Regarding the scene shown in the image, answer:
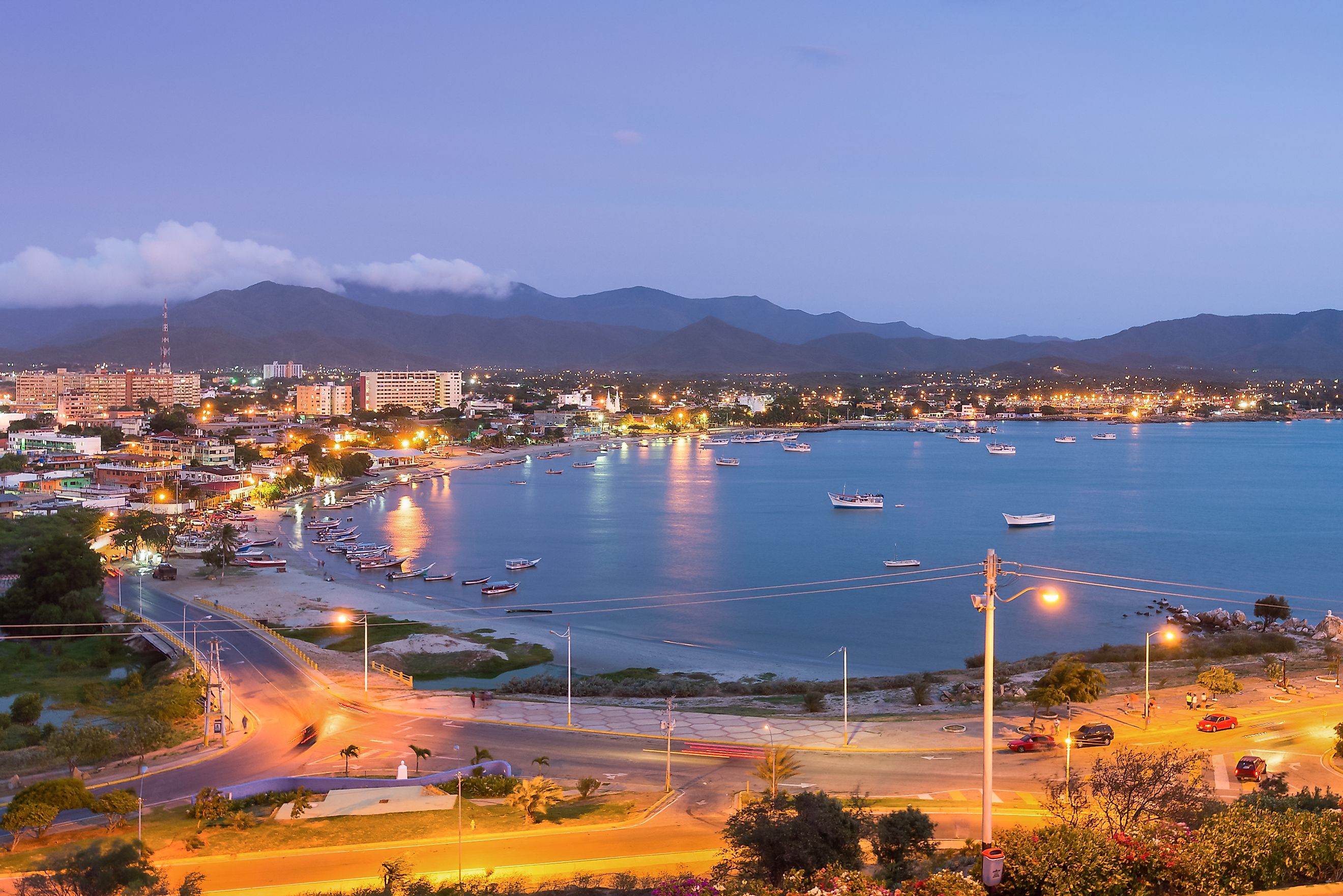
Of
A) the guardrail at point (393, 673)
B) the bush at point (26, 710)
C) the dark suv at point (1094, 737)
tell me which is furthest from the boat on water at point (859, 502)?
the bush at point (26, 710)

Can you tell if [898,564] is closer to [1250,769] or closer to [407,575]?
[407,575]

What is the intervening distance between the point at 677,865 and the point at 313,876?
112 inches

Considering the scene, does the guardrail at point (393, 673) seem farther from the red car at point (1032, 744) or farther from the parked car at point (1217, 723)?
the parked car at point (1217, 723)

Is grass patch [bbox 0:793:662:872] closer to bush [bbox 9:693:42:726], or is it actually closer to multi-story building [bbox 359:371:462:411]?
bush [bbox 9:693:42:726]

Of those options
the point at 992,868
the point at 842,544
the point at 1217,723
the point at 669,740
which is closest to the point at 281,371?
the point at 842,544

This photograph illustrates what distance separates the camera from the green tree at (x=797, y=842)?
640 cm

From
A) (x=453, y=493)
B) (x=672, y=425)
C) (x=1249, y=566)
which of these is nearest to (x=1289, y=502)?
(x=1249, y=566)

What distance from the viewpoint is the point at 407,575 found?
1143 inches

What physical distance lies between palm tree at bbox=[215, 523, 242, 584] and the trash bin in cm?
2418

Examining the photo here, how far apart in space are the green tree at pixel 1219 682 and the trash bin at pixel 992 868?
897 centimetres

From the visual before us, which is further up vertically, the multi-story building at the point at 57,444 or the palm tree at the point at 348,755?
the multi-story building at the point at 57,444

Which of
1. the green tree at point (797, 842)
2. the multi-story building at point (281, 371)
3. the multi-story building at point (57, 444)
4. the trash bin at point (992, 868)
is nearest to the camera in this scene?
the trash bin at point (992, 868)

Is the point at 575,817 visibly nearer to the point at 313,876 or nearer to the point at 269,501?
the point at 313,876

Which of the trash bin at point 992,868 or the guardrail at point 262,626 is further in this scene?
the guardrail at point 262,626
